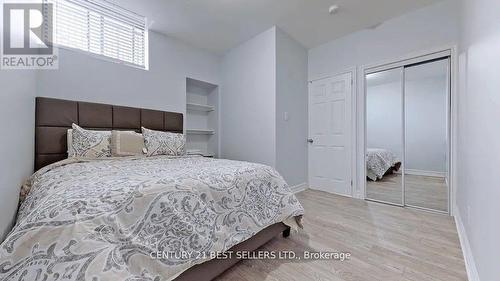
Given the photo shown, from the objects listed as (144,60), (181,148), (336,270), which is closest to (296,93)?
(181,148)

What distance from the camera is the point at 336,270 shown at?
→ 1.40m

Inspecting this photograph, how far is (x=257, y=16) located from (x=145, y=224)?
2.86 metres

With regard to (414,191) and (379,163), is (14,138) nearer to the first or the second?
(379,163)

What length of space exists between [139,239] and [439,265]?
1.94 meters

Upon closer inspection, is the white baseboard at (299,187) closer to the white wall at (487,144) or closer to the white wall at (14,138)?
the white wall at (487,144)

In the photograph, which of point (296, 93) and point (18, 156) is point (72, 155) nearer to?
point (18, 156)

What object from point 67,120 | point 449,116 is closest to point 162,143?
point 67,120

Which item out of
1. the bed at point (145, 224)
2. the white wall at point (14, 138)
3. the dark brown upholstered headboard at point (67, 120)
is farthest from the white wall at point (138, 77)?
the bed at point (145, 224)

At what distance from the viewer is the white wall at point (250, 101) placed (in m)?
3.14

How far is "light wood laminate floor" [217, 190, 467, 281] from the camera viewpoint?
1.35 meters

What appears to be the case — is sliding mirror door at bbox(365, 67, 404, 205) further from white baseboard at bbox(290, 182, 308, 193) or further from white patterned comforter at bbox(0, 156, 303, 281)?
white patterned comforter at bbox(0, 156, 303, 281)

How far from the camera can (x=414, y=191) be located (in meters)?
2.80

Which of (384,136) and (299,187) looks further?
(299,187)

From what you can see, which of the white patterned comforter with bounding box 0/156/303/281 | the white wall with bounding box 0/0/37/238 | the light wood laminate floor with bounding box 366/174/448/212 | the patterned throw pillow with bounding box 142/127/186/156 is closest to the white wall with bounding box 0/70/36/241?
the white wall with bounding box 0/0/37/238
